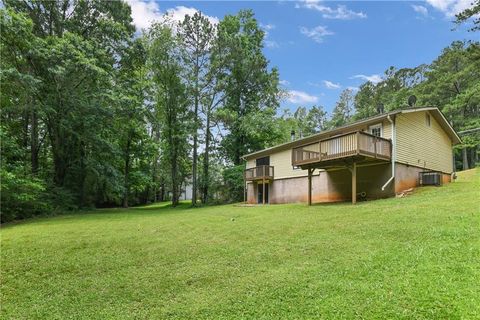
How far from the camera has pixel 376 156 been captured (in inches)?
489

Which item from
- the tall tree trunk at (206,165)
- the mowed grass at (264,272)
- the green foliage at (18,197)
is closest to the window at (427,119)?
the mowed grass at (264,272)

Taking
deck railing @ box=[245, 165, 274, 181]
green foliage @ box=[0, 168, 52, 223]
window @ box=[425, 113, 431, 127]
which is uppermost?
window @ box=[425, 113, 431, 127]

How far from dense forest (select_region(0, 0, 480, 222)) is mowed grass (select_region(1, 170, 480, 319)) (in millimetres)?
8650

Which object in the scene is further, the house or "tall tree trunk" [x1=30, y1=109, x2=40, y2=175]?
"tall tree trunk" [x1=30, y1=109, x2=40, y2=175]

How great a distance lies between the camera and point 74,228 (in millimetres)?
10461

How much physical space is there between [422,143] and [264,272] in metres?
13.4

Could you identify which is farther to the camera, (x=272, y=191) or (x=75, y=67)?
(x=272, y=191)

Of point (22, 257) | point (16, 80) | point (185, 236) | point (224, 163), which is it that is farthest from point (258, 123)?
point (22, 257)

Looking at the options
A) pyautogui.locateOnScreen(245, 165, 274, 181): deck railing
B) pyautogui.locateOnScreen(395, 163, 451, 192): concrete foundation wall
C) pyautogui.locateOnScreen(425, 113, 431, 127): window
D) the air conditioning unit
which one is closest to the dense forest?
pyautogui.locateOnScreen(245, 165, 274, 181): deck railing

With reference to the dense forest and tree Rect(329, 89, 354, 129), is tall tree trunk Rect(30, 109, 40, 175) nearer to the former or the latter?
the dense forest

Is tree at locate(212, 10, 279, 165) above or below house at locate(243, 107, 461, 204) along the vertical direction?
above

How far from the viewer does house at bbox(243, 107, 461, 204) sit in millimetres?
12602

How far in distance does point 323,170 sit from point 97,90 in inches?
553

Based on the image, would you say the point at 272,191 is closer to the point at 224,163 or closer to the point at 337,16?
the point at 224,163
